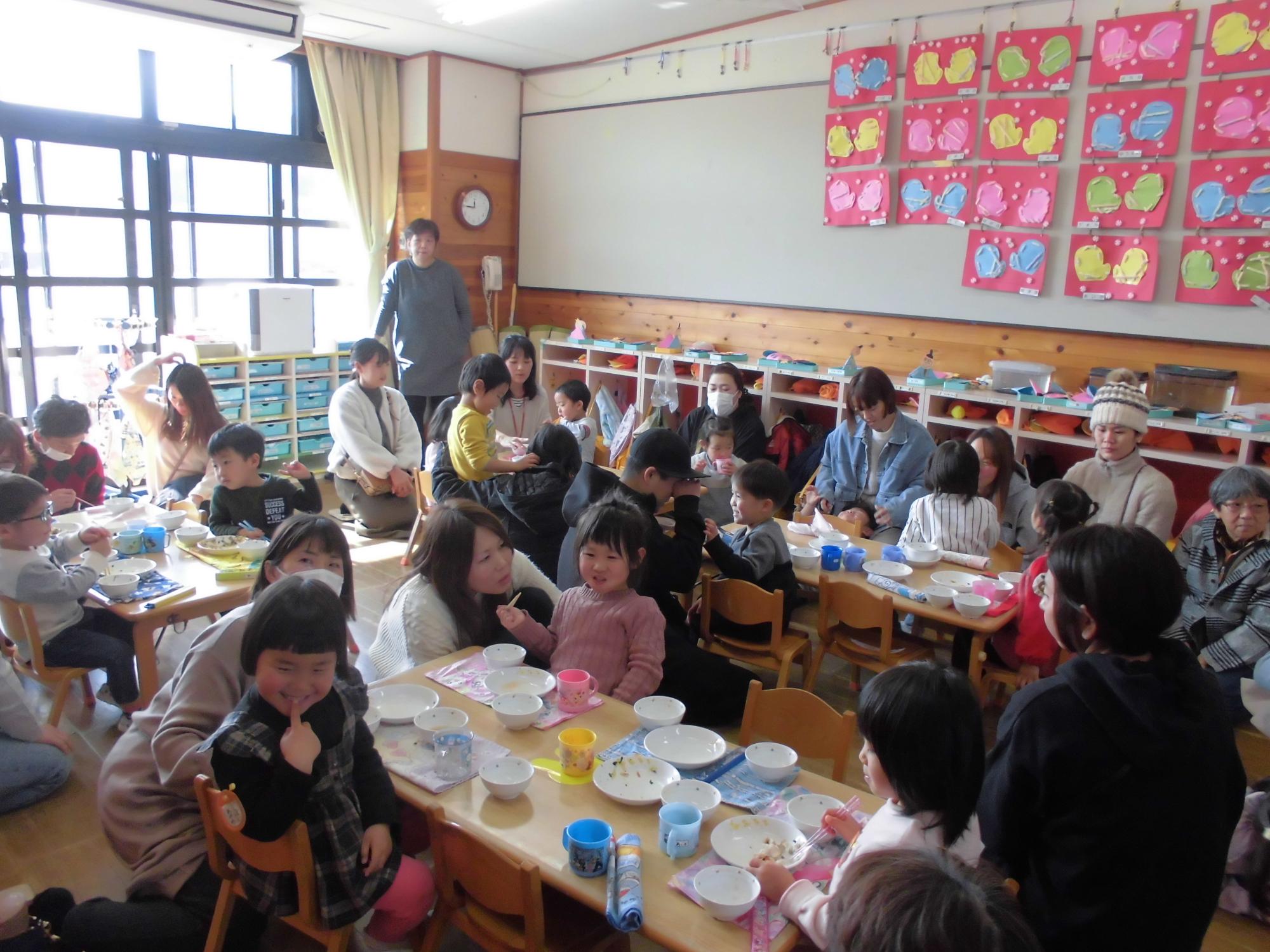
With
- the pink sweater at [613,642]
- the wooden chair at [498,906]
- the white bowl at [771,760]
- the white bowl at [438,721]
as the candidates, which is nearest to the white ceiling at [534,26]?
the pink sweater at [613,642]

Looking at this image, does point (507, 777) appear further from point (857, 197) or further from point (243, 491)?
point (857, 197)

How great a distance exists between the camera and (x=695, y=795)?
179cm

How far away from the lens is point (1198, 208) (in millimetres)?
4395

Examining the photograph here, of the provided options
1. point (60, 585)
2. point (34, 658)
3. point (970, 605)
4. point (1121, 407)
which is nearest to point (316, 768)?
point (60, 585)

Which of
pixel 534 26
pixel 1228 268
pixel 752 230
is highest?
pixel 534 26

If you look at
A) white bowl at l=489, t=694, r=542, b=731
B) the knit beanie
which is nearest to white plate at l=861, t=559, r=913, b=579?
the knit beanie

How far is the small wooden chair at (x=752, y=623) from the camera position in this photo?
3117 millimetres

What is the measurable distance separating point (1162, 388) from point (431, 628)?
3865 mm

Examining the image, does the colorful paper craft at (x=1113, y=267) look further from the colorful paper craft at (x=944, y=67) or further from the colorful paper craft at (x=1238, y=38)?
the colorful paper craft at (x=944, y=67)

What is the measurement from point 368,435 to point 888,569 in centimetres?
310

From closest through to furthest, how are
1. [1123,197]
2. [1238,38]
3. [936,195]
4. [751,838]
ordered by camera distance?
1. [751,838]
2. [1238,38]
3. [1123,197]
4. [936,195]

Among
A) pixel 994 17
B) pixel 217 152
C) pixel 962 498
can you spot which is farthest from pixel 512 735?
pixel 217 152

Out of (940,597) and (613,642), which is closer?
(613,642)

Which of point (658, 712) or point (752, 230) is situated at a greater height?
point (752, 230)
